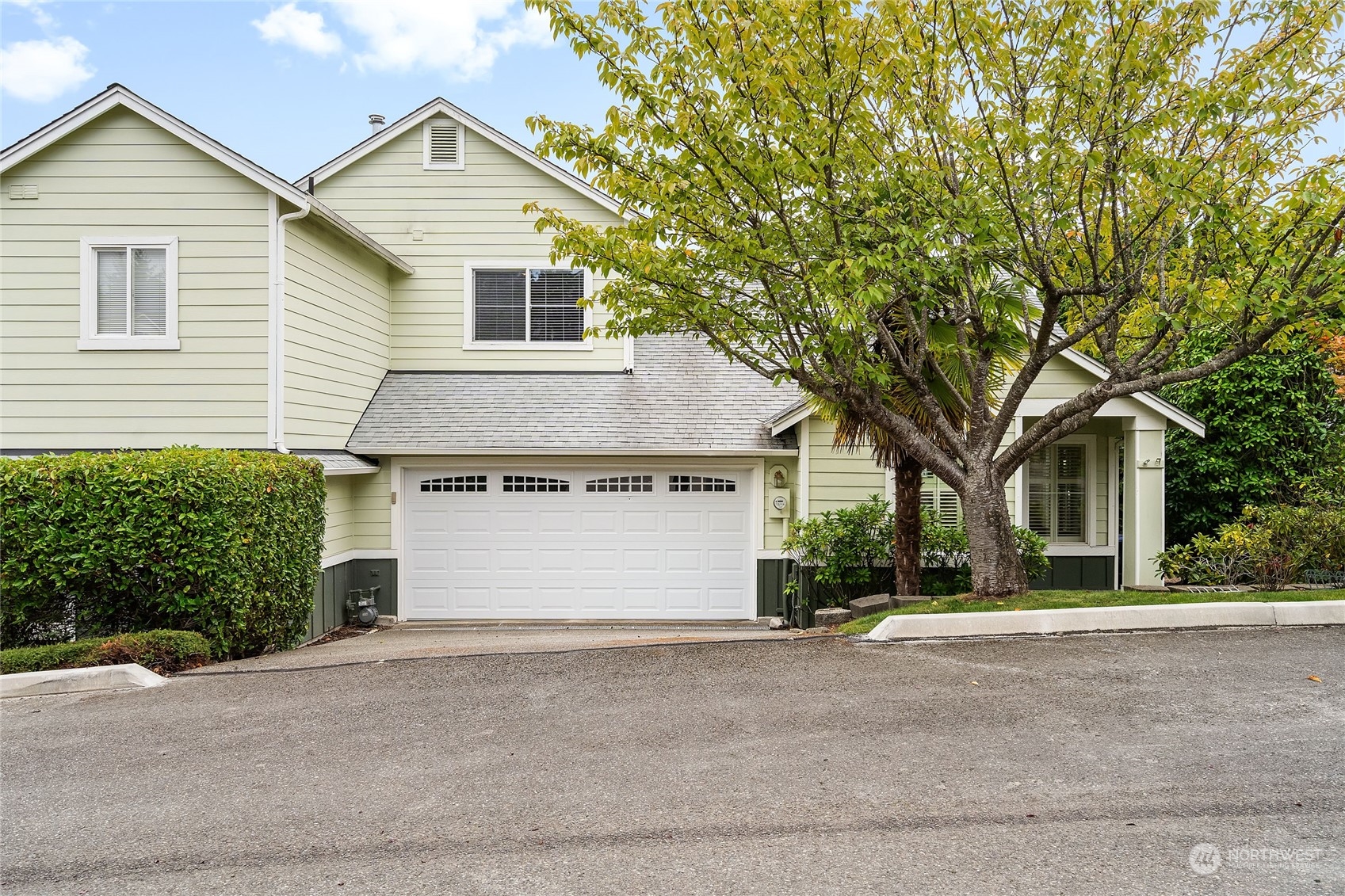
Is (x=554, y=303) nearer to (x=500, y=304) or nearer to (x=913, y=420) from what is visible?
(x=500, y=304)

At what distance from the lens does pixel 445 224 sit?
44.1 feet

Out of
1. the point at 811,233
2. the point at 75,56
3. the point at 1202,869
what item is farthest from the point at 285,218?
the point at 1202,869

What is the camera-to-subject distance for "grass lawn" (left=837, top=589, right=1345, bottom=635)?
26.8 feet

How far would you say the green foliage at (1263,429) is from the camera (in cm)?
1324

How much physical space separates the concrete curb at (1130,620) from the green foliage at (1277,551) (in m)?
1.47

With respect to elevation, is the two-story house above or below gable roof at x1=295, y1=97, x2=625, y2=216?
below

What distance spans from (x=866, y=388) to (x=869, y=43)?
3.22m

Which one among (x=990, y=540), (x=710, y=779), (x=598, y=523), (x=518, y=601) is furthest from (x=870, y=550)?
(x=710, y=779)

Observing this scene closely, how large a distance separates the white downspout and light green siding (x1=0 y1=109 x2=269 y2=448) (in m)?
0.13

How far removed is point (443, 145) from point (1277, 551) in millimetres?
12653

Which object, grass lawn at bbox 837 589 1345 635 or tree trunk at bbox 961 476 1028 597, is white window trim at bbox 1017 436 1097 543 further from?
tree trunk at bbox 961 476 1028 597

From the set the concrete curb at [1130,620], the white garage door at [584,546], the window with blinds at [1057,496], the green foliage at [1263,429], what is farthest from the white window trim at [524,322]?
the green foliage at [1263,429]

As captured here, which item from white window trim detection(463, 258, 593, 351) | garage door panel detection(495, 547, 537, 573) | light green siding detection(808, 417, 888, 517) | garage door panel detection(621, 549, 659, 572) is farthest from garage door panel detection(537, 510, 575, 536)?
light green siding detection(808, 417, 888, 517)
